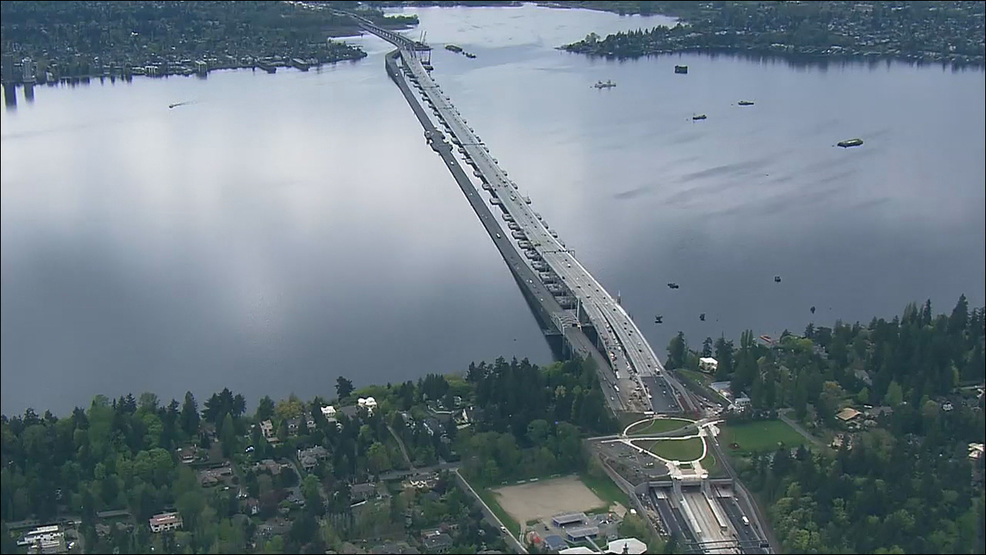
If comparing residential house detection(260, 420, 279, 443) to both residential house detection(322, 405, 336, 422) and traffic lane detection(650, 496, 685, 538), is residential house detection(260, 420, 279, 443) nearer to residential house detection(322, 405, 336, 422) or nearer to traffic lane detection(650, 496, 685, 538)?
residential house detection(322, 405, 336, 422)

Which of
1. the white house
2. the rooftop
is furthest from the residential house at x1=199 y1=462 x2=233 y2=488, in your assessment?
the white house

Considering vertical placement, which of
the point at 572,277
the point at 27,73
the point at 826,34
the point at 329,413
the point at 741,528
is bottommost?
the point at 741,528

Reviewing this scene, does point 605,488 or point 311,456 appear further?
point 311,456

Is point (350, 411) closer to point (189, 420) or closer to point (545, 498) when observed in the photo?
point (189, 420)

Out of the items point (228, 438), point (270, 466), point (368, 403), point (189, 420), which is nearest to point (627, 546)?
point (270, 466)

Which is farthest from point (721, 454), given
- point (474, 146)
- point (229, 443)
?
point (474, 146)

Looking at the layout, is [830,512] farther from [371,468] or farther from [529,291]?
[529,291]

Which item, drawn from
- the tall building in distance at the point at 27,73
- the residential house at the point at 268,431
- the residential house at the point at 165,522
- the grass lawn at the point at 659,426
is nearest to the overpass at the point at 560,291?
the grass lawn at the point at 659,426
